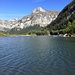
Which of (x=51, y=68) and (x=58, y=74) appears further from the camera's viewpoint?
(x=51, y=68)

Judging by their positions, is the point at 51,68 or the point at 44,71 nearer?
the point at 44,71

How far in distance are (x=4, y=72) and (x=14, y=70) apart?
7.58 feet

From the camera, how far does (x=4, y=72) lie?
34938mm

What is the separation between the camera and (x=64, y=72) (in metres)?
34.7

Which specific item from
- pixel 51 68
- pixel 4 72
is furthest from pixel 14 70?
pixel 51 68

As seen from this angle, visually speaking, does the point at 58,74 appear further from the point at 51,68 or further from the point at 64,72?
the point at 51,68

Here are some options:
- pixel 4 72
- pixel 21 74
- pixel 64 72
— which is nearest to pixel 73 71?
pixel 64 72

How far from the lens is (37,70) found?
36500 millimetres

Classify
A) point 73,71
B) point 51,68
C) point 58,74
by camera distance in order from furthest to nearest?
point 51,68 < point 73,71 < point 58,74

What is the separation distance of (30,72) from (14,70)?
360 cm

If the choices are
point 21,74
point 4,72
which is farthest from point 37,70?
point 4,72

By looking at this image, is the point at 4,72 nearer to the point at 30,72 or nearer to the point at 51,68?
the point at 30,72

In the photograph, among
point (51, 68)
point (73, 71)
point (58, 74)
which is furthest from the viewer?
point (51, 68)

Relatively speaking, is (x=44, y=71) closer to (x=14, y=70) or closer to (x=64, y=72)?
(x=64, y=72)
